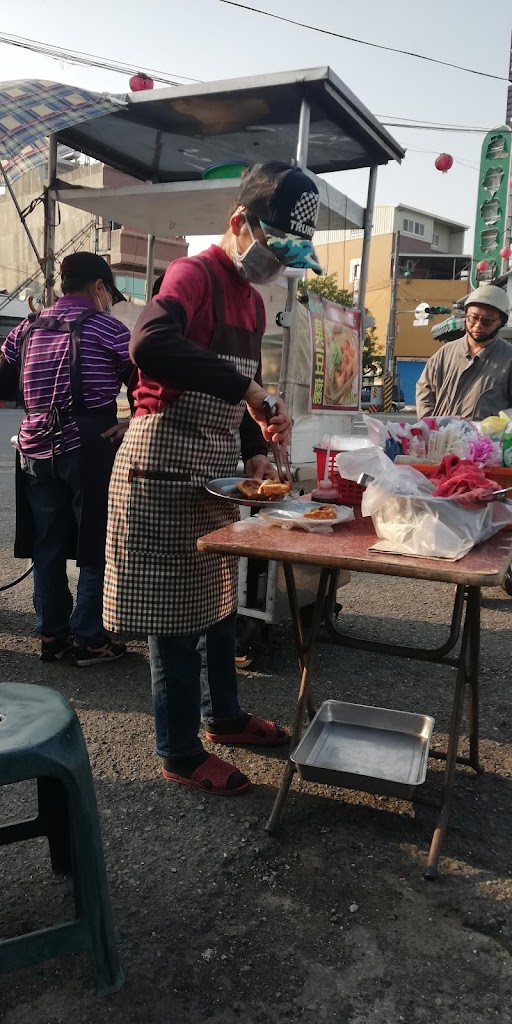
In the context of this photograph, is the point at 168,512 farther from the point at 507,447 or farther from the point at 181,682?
the point at 507,447

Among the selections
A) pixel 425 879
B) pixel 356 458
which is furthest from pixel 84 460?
pixel 425 879

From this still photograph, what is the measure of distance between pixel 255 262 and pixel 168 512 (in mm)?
793

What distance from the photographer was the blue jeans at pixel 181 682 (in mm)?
2256

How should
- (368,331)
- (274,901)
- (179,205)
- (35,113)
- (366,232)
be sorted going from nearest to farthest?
(274,901) < (35,113) < (179,205) < (366,232) < (368,331)

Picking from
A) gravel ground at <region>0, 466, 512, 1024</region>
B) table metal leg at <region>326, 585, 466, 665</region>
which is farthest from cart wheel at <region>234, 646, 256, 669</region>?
table metal leg at <region>326, 585, 466, 665</region>

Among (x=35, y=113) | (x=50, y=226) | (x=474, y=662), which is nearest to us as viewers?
(x=474, y=662)

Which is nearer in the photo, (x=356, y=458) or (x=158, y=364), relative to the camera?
(x=158, y=364)

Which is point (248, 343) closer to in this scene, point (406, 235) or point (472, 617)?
point (472, 617)

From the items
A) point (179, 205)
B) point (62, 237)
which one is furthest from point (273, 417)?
point (62, 237)

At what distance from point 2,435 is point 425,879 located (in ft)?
44.3

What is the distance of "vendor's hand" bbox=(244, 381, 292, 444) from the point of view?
2104 mm

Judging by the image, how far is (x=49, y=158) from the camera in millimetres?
4426

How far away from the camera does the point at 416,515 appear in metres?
1.93

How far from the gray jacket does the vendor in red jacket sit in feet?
7.38
